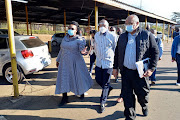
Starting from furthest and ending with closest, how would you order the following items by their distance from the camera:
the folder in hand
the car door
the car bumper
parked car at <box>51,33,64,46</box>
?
1. parked car at <box>51,33,64,46</box>
2. the car door
3. the car bumper
4. the folder in hand

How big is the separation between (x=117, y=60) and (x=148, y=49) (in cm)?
67

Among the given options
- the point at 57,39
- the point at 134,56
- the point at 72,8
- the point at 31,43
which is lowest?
the point at 134,56

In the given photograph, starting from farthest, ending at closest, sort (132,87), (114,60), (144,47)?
(114,60) → (132,87) → (144,47)

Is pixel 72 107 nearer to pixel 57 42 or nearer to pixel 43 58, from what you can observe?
pixel 43 58

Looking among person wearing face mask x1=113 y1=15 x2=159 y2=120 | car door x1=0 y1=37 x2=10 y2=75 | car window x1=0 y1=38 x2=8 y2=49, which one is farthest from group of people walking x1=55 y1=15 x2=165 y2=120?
car window x1=0 y1=38 x2=8 y2=49

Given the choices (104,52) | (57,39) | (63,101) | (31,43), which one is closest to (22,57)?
(31,43)

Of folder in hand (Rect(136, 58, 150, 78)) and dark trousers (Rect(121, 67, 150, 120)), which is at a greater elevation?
folder in hand (Rect(136, 58, 150, 78))

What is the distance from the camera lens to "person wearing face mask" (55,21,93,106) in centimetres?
345

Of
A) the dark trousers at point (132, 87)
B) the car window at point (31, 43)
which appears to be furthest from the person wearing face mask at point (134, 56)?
the car window at point (31, 43)

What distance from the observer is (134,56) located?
2.62 m

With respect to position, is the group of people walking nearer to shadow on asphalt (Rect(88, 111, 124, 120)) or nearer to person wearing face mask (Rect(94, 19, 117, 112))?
person wearing face mask (Rect(94, 19, 117, 112))

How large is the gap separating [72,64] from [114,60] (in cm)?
104

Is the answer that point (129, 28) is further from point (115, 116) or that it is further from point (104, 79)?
point (115, 116)

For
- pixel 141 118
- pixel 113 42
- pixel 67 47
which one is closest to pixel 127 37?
pixel 113 42
